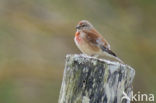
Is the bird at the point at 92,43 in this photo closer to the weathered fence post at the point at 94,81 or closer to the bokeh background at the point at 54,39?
the weathered fence post at the point at 94,81

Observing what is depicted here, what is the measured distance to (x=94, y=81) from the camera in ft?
23.4

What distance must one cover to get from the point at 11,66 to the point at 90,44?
9.86 meters

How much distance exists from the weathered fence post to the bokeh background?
11.1 metres

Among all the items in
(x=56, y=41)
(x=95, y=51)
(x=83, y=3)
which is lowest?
(x=95, y=51)

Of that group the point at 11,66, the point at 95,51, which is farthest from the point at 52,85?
the point at 95,51

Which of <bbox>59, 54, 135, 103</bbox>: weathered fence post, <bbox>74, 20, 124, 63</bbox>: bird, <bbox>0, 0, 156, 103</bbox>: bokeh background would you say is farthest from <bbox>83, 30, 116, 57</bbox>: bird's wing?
<bbox>0, 0, 156, 103</bbox>: bokeh background

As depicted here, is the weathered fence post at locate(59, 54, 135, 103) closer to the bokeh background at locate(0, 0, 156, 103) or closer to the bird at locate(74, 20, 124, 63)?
the bird at locate(74, 20, 124, 63)

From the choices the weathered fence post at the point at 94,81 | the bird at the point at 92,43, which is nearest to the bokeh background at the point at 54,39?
the bird at the point at 92,43

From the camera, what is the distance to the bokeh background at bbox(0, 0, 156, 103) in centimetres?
1931

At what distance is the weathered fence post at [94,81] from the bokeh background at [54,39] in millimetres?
11064

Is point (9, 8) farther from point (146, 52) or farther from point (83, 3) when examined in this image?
point (146, 52)

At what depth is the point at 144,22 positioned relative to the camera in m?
20.5

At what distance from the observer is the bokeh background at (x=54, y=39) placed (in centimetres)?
1931

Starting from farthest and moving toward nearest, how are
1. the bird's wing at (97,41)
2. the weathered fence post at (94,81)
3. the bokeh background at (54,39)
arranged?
the bokeh background at (54,39)
the bird's wing at (97,41)
the weathered fence post at (94,81)
